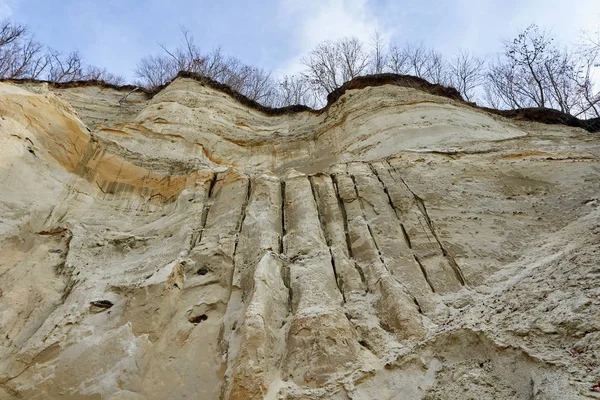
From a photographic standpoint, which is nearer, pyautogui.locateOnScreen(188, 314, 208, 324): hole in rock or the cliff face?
the cliff face

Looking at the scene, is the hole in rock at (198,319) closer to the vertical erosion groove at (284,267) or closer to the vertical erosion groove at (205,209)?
the vertical erosion groove at (284,267)

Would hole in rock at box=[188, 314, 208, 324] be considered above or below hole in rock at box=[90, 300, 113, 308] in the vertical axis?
below

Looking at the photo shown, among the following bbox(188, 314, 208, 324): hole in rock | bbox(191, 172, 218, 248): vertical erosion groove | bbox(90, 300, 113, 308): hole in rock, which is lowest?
bbox(188, 314, 208, 324): hole in rock

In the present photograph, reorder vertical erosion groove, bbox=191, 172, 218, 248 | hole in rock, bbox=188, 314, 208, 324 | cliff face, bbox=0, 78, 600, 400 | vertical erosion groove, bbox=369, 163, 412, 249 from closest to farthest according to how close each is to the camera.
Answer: cliff face, bbox=0, 78, 600, 400 < hole in rock, bbox=188, 314, 208, 324 < vertical erosion groove, bbox=369, 163, 412, 249 < vertical erosion groove, bbox=191, 172, 218, 248

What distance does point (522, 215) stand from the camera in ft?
16.2

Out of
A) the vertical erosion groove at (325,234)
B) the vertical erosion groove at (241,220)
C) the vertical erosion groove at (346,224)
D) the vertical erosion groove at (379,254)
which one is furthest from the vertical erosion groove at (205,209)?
the vertical erosion groove at (379,254)

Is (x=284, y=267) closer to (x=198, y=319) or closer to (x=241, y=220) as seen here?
(x=198, y=319)

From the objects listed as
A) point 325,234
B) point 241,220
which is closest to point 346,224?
point 325,234

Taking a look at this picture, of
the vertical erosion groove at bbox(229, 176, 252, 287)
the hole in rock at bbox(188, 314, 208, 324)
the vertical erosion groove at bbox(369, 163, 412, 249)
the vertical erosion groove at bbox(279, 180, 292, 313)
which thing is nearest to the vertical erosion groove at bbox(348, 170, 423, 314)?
the vertical erosion groove at bbox(369, 163, 412, 249)

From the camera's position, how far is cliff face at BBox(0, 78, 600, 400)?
2975mm

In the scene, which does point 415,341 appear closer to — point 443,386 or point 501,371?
point 443,386

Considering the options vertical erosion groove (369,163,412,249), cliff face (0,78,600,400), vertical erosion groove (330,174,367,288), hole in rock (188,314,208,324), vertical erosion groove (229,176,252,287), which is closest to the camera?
cliff face (0,78,600,400)

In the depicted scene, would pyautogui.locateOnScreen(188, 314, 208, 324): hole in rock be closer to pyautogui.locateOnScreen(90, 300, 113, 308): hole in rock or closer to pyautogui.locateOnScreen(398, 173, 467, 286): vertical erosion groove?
pyautogui.locateOnScreen(90, 300, 113, 308): hole in rock

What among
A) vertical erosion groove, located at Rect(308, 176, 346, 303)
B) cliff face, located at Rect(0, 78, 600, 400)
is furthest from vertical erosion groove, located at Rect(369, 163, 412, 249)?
vertical erosion groove, located at Rect(308, 176, 346, 303)
